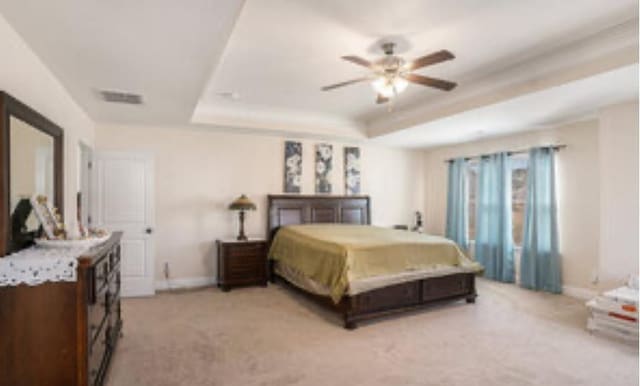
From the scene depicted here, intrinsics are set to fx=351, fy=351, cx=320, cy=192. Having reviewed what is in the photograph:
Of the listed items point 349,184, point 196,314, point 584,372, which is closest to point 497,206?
point 349,184

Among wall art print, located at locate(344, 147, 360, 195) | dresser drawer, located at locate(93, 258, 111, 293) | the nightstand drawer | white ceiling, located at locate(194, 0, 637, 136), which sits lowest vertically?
the nightstand drawer

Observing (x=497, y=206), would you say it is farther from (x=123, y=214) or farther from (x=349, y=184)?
(x=123, y=214)

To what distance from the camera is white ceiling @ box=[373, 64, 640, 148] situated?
321 centimetres

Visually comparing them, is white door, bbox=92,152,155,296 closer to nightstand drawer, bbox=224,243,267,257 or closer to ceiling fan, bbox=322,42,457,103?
nightstand drawer, bbox=224,243,267,257

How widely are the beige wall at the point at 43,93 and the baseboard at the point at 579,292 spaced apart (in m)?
6.04

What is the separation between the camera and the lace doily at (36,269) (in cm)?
175

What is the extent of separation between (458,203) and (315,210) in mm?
2614

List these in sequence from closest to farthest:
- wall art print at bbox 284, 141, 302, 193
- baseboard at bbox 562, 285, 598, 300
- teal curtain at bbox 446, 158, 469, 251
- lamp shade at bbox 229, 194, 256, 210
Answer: baseboard at bbox 562, 285, 598, 300
lamp shade at bbox 229, 194, 256, 210
wall art print at bbox 284, 141, 302, 193
teal curtain at bbox 446, 158, 469, 251

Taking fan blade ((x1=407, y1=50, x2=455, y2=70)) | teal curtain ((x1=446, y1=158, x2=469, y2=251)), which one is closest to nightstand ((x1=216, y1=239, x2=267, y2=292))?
fan blade ((x1=407, y1=50, x2=455, y2=70))

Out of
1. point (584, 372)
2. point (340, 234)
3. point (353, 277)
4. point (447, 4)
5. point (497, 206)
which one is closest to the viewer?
point (447, 4)

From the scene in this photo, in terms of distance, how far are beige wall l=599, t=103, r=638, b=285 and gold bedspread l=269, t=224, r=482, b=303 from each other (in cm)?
139

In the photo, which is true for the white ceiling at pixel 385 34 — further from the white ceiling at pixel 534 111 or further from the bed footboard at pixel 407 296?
the bed footboard at pixel 407 296

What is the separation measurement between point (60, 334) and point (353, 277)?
243 cm

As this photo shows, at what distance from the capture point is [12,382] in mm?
1776
